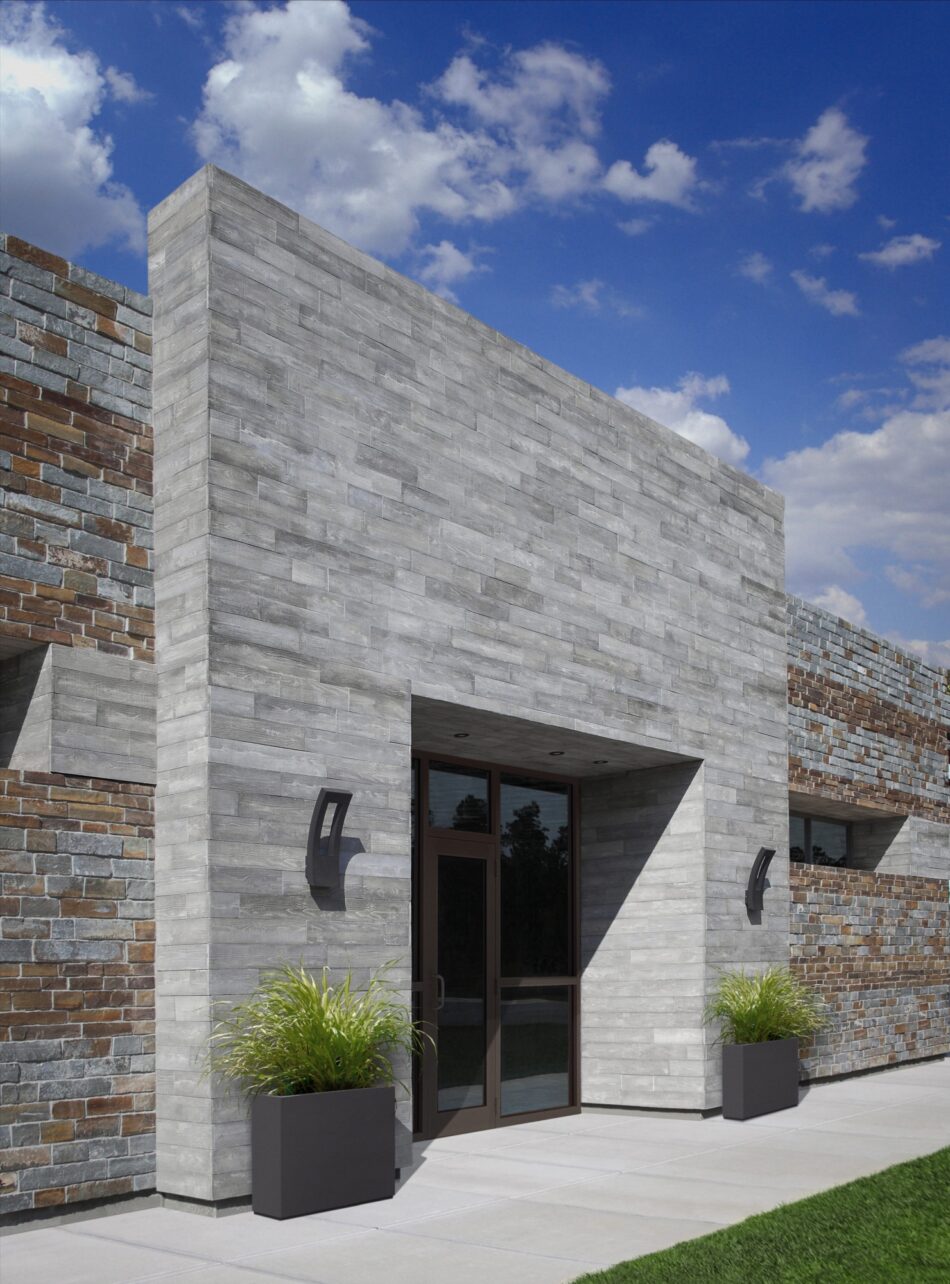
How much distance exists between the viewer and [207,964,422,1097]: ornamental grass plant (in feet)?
23.1

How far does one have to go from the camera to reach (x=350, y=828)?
8000mm

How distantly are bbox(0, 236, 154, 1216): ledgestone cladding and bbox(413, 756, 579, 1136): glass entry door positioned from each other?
3.31 m

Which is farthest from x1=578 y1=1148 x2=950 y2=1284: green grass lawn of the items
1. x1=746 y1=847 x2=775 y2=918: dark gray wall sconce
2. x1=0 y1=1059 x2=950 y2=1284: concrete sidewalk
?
x1=746 y1=847 x2=775 y2=918: dark gray wall sconce

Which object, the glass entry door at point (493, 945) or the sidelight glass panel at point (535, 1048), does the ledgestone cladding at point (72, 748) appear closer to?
the glass entry door at point (493, 945)

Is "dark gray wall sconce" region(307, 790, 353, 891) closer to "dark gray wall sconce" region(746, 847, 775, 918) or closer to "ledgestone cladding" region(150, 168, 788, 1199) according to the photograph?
"ledgestone cladding" region(150, 168, 788, 1199)

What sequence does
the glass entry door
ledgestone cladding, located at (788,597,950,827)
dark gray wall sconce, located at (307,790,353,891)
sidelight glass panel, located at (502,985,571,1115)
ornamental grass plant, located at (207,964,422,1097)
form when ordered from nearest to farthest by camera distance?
ornamental grass plant, located at (207,964,422,1097), dark gray wall sconce, located at (307,790,353,891), the glass entry door, sidelight glass panel, located at (502,985,571,1115), ledgestone cladding, located at (788,597,950,827)

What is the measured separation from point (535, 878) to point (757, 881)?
197 cm

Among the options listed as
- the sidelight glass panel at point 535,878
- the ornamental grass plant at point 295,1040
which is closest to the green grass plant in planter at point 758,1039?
the sidelight glass panel at point 535,878

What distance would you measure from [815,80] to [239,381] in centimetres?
676

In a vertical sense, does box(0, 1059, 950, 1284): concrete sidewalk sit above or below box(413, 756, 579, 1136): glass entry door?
below

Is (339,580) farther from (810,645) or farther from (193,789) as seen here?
(810,645)

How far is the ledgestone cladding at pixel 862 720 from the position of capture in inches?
556

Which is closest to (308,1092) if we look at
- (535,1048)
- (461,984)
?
(461,984)

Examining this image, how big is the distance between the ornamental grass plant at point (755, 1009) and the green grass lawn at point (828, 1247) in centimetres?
351
